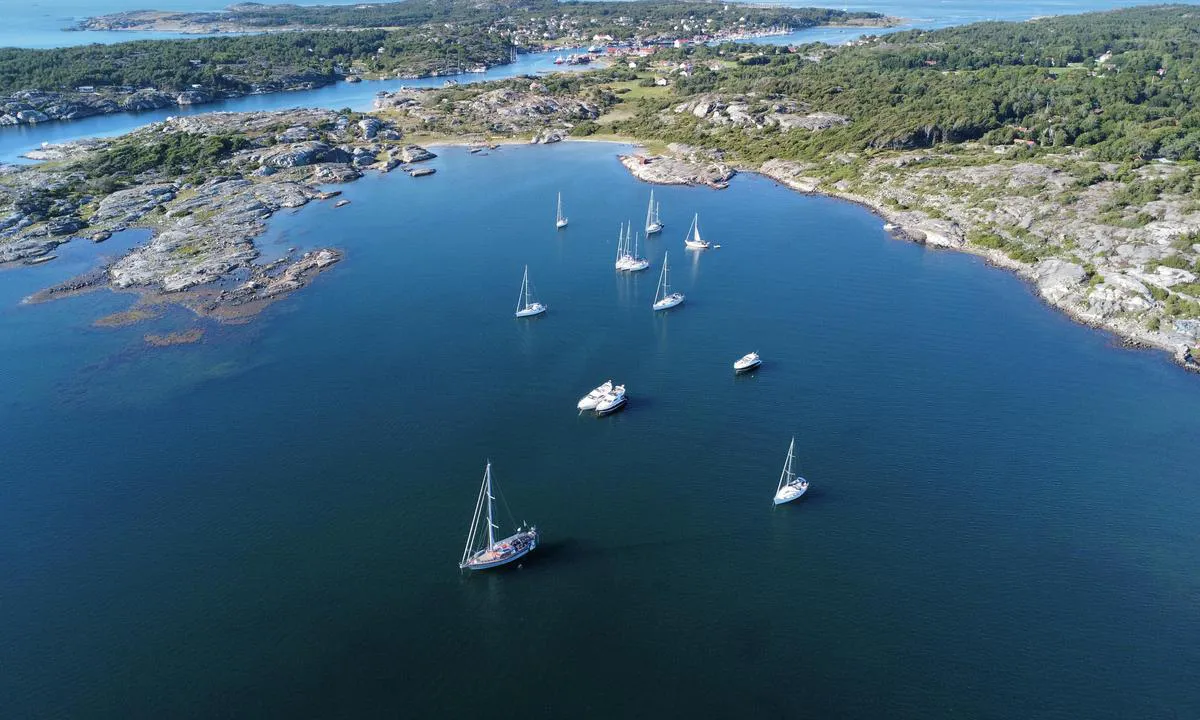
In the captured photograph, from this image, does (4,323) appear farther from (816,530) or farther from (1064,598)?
(1064,598)

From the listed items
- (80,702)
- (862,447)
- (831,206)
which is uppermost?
(831,206)

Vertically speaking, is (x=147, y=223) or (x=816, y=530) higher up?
(x=147, y=223)

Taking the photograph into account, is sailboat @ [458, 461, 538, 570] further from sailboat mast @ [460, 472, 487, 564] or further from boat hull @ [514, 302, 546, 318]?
boat hull @ [514, 302, 546, 318]

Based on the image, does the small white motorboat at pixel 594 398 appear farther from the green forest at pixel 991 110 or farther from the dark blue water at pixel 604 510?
the green forest at pixel 991 110

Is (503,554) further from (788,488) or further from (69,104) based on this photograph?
(69,104)

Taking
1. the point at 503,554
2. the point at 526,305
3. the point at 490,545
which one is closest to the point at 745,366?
the point at 526,305

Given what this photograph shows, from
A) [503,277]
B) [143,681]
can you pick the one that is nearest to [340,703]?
[143,681]

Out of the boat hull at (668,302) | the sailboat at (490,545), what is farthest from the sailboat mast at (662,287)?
the sailboat at (490,545)
